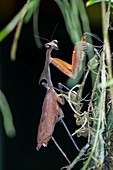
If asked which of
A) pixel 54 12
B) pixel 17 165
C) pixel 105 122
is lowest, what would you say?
pixel 17 165

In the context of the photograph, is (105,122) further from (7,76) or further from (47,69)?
(7,76)

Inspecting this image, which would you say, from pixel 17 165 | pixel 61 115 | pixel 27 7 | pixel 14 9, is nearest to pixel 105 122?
pixel 61 115

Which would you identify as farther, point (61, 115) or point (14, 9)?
point (14, 9)

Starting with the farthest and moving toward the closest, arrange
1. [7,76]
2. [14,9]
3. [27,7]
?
[7,76] < [14,9] < [27,7]

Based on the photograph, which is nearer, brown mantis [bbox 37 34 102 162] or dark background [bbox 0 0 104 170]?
brown mantis [bbox 37 34 102 162]

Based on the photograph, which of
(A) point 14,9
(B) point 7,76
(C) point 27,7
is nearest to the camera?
(C) point 27,7

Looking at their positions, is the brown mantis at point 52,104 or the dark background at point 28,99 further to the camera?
the dark background at point 28,99

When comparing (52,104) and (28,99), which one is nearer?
(52,104)

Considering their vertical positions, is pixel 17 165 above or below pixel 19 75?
below
